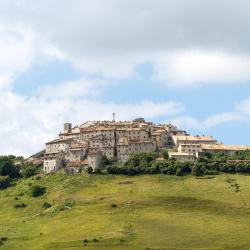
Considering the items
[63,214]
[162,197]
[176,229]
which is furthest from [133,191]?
[176,229]

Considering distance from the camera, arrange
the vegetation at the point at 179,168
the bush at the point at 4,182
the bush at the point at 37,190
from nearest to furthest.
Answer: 1. the bush at the point at 37,190
2. the vegetation at the point at 179,168
3. the bush at the point at 4,182

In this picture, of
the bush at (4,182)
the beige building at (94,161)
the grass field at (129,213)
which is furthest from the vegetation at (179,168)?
the bush at (4,182)

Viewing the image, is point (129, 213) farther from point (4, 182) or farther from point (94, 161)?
point (4, 182)

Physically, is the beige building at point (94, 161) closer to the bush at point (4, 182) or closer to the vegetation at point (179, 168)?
the vegetation at point (179, 168)

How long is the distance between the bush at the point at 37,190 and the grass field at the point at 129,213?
1.65 metres

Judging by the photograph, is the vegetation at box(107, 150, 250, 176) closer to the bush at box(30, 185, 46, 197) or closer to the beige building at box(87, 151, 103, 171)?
the beige building at box(87, 151, 103, 171)

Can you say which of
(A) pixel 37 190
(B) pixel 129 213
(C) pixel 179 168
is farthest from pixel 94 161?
(B) pixel 129 213

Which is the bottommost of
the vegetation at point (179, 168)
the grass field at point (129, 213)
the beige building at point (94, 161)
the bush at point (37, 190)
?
the grass field at point (129, 213)

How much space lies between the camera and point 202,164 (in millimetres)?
187875

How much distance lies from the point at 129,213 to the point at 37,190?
119 ft

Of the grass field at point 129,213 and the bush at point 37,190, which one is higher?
the bush at point 37,190

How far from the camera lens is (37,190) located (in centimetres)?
17975

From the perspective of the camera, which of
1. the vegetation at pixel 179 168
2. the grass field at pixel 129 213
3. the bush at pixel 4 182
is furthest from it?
the bush at pixel 4 182

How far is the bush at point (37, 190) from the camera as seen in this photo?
17875cm
